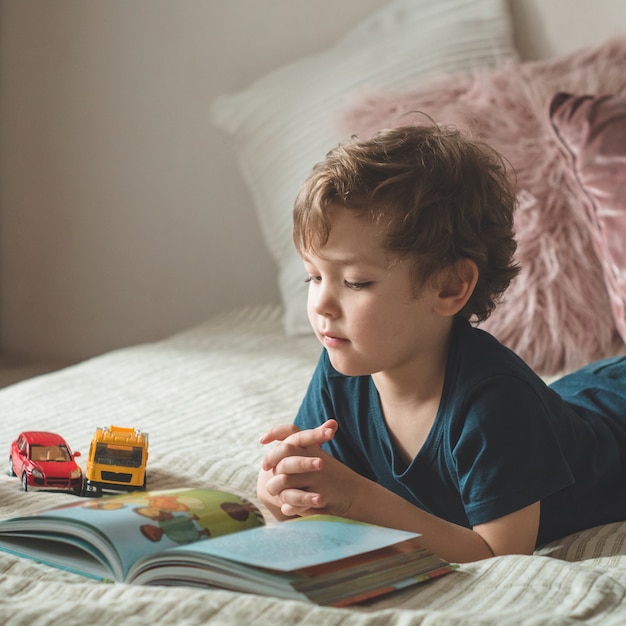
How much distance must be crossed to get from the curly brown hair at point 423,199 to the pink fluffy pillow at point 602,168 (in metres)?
0.55

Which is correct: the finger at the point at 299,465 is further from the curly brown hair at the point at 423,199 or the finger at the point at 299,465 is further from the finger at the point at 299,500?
the curly brown hair at the point at 423,199

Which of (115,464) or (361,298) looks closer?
(361,298)

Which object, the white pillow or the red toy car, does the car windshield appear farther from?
the white pillow

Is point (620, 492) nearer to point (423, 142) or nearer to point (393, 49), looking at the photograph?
point (423, 142)

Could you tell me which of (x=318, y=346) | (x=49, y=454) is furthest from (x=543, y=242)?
(x=49, y=454)

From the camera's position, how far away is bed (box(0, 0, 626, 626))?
0.66 meters

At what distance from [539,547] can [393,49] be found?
50.8 inches

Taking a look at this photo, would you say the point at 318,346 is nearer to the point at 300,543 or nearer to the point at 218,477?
the point at 218,477

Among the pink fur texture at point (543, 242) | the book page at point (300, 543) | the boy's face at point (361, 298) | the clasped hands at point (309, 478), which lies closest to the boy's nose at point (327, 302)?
the boy's face at point (361, 298)

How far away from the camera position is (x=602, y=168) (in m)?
1.50

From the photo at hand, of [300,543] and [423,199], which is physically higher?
[423,199]

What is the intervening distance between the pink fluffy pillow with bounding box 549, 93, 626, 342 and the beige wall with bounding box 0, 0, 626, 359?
0.80 meters

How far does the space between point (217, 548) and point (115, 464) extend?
0.40 metres

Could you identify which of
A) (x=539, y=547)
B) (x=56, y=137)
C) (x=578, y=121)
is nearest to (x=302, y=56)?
(x=56, y=137)
